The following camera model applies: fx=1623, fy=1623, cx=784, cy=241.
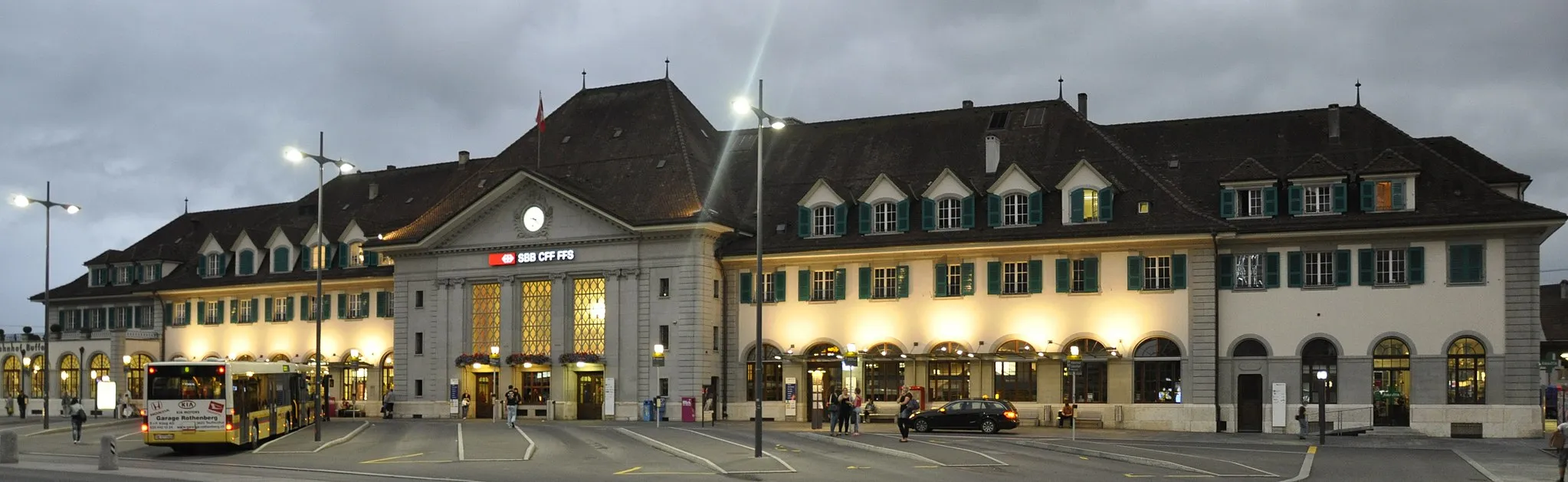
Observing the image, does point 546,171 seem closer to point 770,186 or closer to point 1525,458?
point 770,186

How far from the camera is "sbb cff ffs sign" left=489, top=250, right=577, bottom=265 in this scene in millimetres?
69188

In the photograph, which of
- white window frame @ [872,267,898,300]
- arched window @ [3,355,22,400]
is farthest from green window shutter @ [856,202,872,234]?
arched window @ [3,355,22,400]

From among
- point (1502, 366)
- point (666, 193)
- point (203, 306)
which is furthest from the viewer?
point (203, 306)

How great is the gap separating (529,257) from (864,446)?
2914cm

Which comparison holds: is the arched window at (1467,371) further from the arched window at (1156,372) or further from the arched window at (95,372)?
the arched window at (95,372)

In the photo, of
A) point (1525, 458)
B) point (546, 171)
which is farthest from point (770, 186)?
point (1525, 458)

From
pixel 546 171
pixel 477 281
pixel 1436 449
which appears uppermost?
pixel 546 171

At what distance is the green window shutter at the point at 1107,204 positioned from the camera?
59750 mm

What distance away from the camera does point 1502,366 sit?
2130 inches

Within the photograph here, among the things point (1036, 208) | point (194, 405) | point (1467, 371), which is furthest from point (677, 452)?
point (1467, 371)

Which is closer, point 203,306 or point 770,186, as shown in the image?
point 770,186

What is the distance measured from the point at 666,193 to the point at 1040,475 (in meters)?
36.3

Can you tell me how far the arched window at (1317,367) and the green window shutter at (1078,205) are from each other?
9.24 meters

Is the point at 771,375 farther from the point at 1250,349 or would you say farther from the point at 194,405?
the point at 194,405
